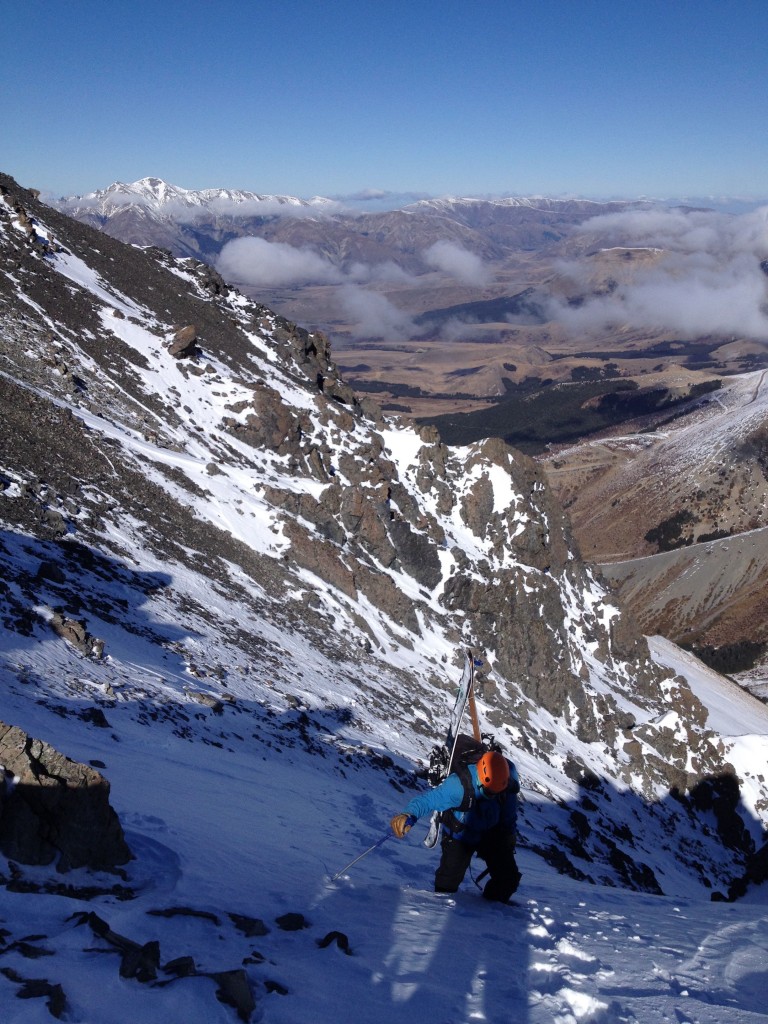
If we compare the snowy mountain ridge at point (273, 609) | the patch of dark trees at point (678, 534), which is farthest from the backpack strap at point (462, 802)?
the patch of dark trees at point (678, 534)

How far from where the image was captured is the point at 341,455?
3900cm

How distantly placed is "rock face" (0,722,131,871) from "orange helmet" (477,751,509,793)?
3346mm

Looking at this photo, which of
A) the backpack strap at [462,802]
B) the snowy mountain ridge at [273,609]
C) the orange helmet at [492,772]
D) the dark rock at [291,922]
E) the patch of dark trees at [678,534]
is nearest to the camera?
the dark rock at [291,922]

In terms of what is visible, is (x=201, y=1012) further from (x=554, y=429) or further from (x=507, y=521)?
(x=554, y=429)

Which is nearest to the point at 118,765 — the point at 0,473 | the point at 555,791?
the point at 0,473

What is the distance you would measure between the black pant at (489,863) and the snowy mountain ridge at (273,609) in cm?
152

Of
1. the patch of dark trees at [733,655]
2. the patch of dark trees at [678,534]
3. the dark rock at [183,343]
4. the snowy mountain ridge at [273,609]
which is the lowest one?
the patch of dark trees at [733,655]

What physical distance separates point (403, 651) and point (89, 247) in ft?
115

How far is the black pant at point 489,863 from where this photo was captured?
7.63 m

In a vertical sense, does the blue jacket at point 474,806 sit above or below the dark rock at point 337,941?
above

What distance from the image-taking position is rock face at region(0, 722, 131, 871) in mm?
5367

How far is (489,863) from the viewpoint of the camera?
7832 mm

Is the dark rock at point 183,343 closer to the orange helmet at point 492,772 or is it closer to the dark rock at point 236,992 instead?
the orange helmet at point 492,772

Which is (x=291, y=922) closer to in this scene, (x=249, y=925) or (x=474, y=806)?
(x=249, y=925)
